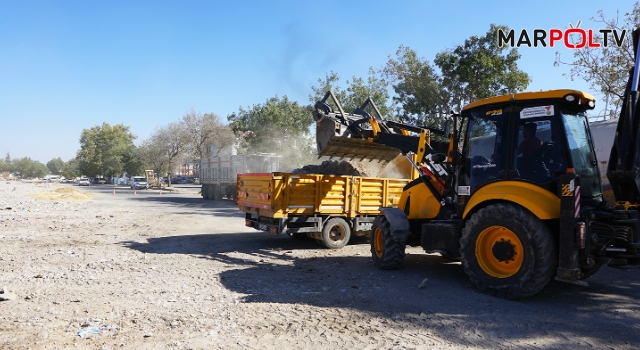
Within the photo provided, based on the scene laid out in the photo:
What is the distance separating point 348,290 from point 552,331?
8.42 feet

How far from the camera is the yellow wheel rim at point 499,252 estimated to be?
5508 millimetres

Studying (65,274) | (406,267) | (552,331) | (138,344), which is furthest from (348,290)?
(65,274)

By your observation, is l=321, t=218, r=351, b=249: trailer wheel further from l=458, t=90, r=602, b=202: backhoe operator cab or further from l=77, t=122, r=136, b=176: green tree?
l=77, t=122, r=136, b=176: green tree

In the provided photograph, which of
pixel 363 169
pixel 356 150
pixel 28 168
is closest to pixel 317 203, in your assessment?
pixel 356 150

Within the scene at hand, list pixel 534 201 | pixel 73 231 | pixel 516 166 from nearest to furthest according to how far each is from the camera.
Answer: pixel 534 201
pixel 516 166
pixel 73 231

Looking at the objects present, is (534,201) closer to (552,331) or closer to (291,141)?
(552,331)

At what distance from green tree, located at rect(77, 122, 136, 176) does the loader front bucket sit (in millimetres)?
70975

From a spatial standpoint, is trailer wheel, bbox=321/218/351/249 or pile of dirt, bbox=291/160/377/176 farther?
pile of dirt, bbox=291/160/377/176

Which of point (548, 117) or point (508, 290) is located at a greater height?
point (548, 117)

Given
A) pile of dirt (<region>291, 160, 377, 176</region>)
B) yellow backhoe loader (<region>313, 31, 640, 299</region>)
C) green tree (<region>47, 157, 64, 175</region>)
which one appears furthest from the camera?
green tree (<region>47, 157, 64, 175</region>)

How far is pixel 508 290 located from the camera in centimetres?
546

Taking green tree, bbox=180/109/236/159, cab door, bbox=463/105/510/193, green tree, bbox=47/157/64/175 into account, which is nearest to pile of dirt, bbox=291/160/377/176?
cab door, bbox=463/105/510/193

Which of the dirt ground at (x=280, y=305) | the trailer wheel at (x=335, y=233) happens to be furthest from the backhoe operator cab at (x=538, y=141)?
the trailer wheel at (x=335, y=233)

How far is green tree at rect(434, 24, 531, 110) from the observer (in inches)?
692
